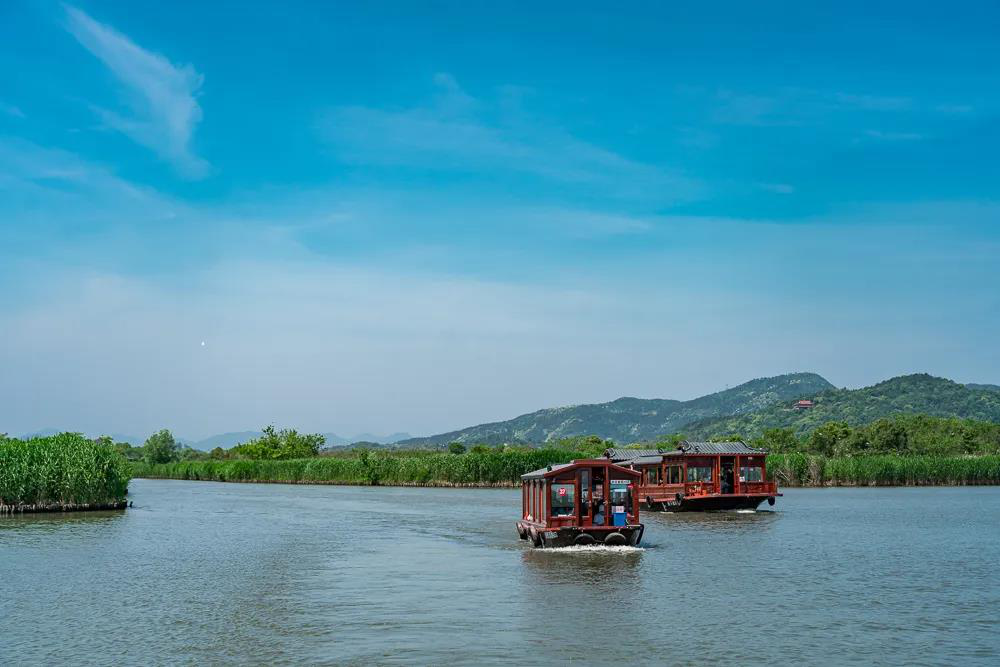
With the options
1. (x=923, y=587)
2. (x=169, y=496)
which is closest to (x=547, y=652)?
(x=923, y=587)

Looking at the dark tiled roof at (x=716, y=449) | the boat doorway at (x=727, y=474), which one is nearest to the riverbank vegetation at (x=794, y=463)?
the dark tiled roof at (x=716, y=449)

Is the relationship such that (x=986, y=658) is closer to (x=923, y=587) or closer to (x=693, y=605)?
(x=693, y=605)

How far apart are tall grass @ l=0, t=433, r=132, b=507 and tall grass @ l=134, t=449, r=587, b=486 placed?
40.4m

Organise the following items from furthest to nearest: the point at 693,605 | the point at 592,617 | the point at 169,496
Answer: the point at 169,496, the point at 693,605, the point at 592,617

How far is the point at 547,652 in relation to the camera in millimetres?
20469

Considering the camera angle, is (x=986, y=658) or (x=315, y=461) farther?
(x=315, y=461)

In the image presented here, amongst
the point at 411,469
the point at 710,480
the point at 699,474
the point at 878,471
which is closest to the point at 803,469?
the point at 878,471

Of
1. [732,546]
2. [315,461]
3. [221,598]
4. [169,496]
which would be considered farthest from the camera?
[315,461]

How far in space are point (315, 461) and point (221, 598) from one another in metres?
82.7

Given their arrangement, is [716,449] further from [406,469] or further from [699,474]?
[406,469]

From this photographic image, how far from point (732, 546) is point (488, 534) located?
1181 cm

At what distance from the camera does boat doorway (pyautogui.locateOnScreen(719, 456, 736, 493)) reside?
64912mm

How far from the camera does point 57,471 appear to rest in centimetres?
5484

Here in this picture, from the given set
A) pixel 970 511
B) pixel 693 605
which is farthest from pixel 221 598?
pixel 970 511
